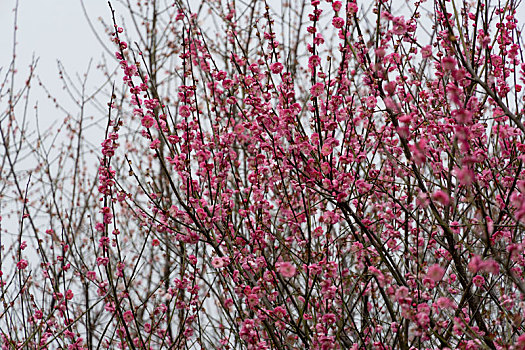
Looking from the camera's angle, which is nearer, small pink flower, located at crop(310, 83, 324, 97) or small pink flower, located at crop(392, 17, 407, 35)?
small pink flower, located at crop(392, 17, 407, 35)

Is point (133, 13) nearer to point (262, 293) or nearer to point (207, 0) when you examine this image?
point (207, 0)

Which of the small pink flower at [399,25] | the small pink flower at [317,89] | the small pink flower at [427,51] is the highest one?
the small pink flower at [317,89]

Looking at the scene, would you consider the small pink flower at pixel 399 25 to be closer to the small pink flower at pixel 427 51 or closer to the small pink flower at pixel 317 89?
the small pink flower at pixel 427 51

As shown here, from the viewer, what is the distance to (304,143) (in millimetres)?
2561

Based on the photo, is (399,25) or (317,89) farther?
(317,89)

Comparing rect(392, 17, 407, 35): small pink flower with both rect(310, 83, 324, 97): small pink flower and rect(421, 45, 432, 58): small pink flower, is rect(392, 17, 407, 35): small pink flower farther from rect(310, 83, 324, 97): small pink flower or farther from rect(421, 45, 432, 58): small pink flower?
rect(310, 83, 324, 97): small pink flower

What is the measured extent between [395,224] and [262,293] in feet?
4.04

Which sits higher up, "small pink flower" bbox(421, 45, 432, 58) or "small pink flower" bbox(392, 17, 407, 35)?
"small pink flower" bbox(392, 17, 407, 35)

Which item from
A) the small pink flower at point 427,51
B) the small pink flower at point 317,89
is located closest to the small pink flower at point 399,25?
the small pink flower at point 427,51

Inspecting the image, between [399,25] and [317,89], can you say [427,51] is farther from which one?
[317,89]

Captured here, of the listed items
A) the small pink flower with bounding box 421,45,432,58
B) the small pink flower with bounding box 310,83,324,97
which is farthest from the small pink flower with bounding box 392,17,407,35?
the small pink flower with bounding box 310,83,324,97

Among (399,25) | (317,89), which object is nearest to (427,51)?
(399,25)

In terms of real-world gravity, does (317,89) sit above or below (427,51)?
above

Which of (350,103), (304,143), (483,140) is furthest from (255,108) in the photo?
(483,140)
